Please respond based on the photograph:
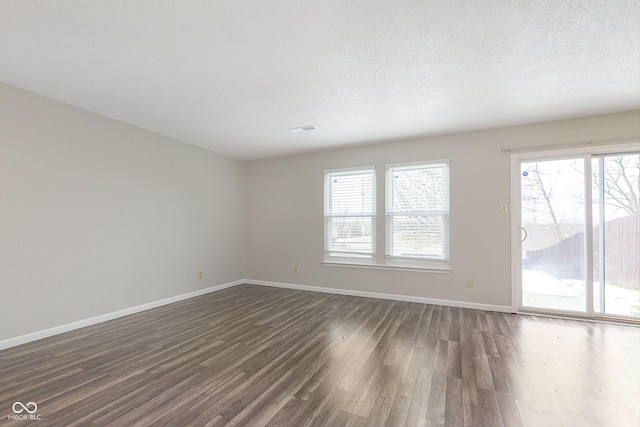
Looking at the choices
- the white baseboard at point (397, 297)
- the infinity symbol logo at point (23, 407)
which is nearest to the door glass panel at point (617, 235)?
the white baseboard at point (397, 297)

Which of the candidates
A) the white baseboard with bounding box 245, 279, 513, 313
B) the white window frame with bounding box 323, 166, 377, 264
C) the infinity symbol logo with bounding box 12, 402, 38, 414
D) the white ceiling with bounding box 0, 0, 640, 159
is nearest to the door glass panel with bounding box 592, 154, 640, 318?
the white ceiling with bounding box 0, 0, 640, 159

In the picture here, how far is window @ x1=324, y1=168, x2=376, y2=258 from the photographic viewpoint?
4.95 meters

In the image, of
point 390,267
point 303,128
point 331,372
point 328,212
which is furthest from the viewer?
point 328,212

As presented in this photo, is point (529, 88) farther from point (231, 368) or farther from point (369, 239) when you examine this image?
point (231, 368)

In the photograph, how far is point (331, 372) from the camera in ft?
7.64

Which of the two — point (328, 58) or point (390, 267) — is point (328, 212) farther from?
point (328, 58)

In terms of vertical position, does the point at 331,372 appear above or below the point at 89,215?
below

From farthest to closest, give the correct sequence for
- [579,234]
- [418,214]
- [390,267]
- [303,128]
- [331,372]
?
[390,267] < [418,214] < [303,128] < [579,234] < [331,372]

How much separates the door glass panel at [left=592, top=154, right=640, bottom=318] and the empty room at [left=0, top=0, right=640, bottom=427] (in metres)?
0.02

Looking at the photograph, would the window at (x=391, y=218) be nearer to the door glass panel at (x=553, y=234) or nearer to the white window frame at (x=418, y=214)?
the white window frame at (x=418, y=214)

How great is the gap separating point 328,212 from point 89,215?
11.9ft

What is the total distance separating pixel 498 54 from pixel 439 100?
0.87 metres

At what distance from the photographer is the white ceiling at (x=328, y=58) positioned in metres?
1.83

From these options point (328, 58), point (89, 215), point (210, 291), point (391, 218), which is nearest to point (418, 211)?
point (391, 218)
